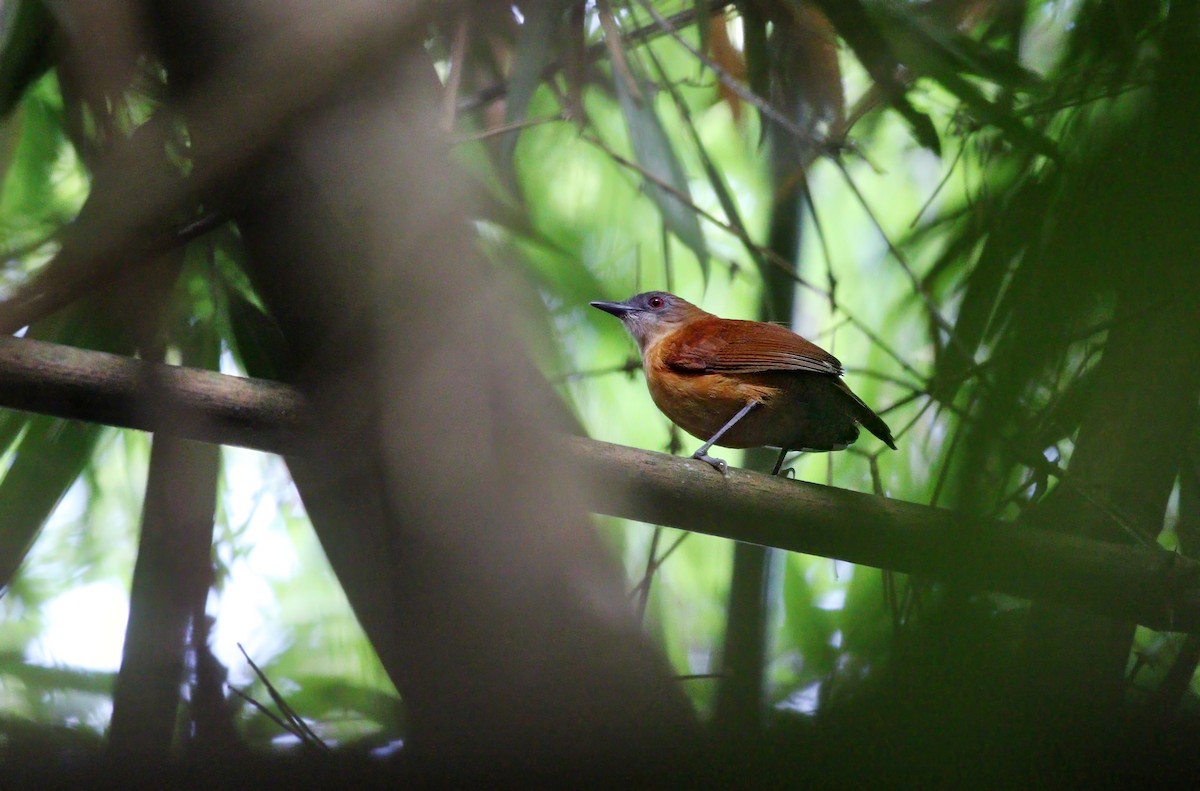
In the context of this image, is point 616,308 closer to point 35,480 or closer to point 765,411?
point 765,411

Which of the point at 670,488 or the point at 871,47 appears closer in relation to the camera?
the point at 670,488

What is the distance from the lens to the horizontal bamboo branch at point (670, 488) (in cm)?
75

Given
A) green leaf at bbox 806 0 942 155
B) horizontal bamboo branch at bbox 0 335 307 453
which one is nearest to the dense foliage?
green leaf at bbox 806 0 942 155

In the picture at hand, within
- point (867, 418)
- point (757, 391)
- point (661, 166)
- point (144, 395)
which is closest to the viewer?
point (144, 395)

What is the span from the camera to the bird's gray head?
2.02 meters

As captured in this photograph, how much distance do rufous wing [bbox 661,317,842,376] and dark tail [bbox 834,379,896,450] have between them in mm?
49

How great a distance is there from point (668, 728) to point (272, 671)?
0.81m

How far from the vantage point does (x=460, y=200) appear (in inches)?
40.0

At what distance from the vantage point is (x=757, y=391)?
5.55ft

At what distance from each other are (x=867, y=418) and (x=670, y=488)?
1.87 ft

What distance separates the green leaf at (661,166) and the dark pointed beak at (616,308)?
25 cm

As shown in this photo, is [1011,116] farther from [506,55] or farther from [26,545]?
[26,545]

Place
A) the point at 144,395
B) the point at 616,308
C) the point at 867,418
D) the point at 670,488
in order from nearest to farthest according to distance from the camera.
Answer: the point at 144,395 < the point at 670,488 < the point at 867,418 < the point at 616,308

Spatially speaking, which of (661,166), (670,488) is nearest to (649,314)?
(661,166)
